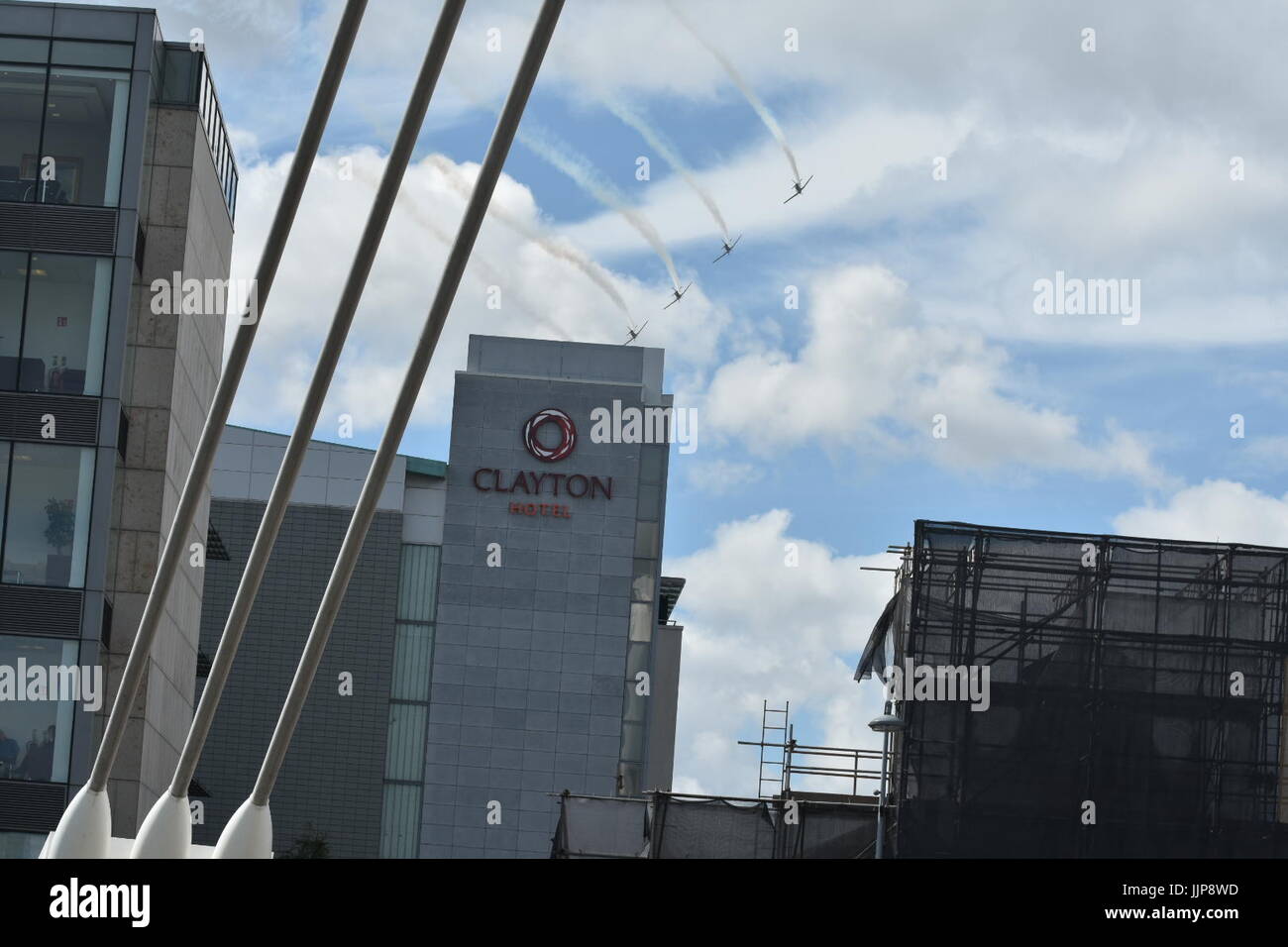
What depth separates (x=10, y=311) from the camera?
3375cm

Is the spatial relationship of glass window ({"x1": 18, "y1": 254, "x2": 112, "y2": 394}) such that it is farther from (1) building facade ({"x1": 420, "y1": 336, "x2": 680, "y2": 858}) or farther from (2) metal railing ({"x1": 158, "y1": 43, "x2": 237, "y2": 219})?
(1) building facade ({"x1": 420, "y1": 336, "x2": 680, "y2": 858})

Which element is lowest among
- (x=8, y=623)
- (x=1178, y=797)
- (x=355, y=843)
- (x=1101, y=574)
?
(x=355, y=843)

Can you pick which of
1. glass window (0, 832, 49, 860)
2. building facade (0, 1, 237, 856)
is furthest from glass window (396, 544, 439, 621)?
glass window (0, 832, 49, 860)

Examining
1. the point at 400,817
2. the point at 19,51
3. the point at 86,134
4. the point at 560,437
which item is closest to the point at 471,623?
the point at 400,817

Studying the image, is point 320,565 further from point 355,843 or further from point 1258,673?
point 1258,673

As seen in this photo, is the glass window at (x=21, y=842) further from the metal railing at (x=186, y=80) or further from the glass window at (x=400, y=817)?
the glass window at (x=400, y=817)

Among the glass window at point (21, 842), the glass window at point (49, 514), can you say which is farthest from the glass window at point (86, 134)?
the glass window at point (21, 842)

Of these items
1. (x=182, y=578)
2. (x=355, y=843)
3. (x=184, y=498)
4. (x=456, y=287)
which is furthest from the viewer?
(x=355, y=843)

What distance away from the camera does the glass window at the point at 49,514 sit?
33.1 meters

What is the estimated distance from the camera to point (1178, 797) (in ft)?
107

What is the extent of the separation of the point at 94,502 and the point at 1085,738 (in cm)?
1986

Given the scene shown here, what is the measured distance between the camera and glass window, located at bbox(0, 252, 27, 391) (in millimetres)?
33531

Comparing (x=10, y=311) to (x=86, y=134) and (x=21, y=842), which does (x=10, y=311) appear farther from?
(x=21, y=842)
